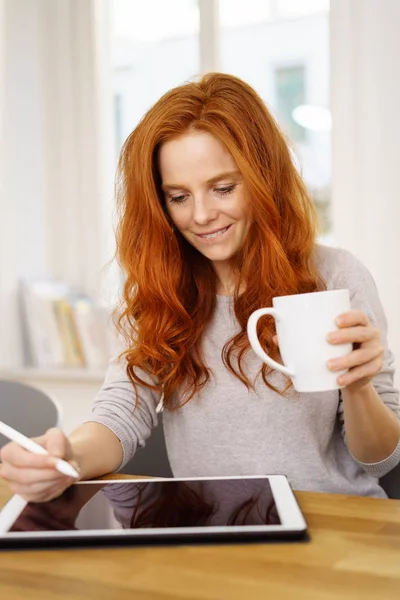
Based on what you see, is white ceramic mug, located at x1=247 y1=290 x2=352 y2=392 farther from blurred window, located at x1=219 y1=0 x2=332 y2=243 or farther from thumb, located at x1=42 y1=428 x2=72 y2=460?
blurred window, located at x1=219 y1=0 x2=332 y2=243

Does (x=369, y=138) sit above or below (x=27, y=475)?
above

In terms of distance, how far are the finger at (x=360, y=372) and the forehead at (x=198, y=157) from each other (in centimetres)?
47

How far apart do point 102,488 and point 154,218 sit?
1.78ft

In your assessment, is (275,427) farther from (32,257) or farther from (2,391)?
(32,257)

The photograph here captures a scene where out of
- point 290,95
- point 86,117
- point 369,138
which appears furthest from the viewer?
point 86,117

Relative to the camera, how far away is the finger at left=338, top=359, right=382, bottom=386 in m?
0.88

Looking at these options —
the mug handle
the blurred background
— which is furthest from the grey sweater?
the blurred background

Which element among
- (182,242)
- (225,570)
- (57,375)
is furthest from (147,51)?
(225,570)

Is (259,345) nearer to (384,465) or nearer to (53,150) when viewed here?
(384,465)

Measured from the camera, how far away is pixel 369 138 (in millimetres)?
2504

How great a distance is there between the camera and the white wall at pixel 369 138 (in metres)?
2.45

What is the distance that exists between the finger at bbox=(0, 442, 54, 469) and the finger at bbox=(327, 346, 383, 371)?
0.35m

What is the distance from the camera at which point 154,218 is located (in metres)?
1.35

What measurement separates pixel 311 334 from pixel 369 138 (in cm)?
180
